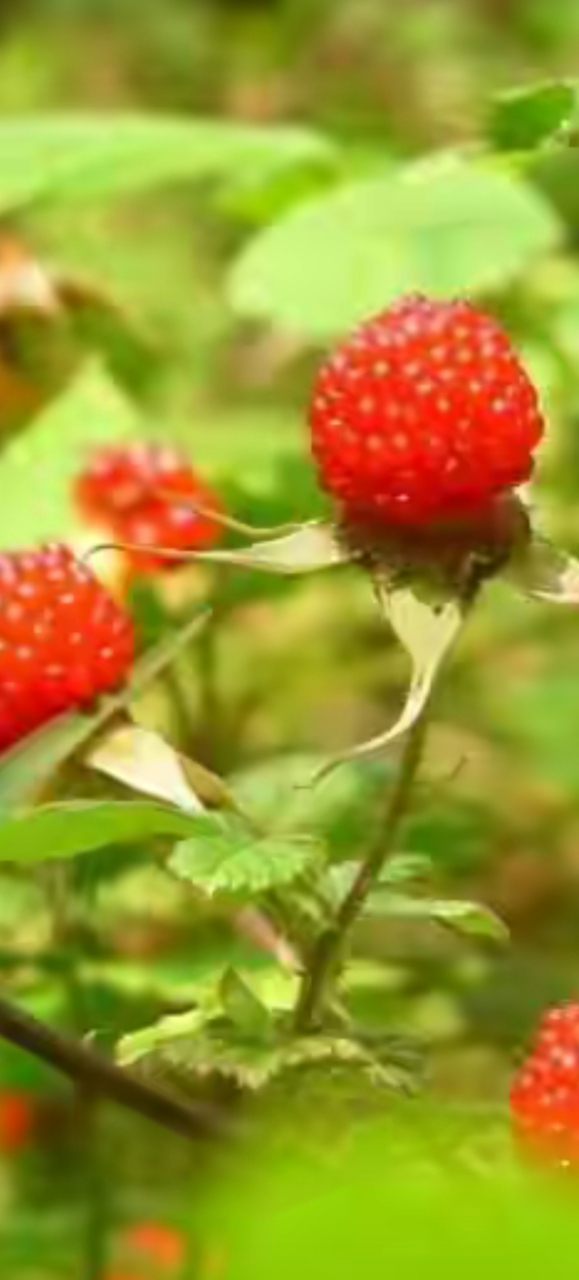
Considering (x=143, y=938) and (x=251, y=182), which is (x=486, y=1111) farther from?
(x=251, y=182)

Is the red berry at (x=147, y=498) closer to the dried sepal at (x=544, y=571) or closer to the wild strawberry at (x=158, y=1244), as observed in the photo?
the wild strawberry at (x=158, y=1244)

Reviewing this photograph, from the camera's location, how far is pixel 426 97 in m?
3.53

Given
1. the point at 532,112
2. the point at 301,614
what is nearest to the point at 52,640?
the point at 532,112

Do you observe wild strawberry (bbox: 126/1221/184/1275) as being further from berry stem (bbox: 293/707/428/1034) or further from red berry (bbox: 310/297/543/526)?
red berry (bbox: 310/297/543/526)

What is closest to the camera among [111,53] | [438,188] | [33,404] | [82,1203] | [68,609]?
[68,609]

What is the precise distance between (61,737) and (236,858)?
9 cm

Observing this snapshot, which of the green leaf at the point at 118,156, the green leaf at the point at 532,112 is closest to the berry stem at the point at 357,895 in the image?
the green leaf at the point at 532,112

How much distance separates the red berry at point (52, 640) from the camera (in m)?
0.96

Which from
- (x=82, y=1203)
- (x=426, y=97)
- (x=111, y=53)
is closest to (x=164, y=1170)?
(x=82, y=1203)

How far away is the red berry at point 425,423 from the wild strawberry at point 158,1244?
53 cm

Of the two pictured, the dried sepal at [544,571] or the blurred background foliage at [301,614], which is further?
the blurred background foliage at [301,614]

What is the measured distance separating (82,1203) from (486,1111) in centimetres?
49

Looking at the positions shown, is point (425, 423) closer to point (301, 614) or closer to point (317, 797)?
point (317, 797)

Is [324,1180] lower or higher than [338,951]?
higher
